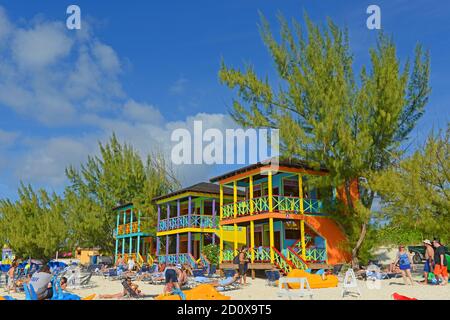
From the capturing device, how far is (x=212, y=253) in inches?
950

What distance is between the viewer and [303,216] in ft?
66.4

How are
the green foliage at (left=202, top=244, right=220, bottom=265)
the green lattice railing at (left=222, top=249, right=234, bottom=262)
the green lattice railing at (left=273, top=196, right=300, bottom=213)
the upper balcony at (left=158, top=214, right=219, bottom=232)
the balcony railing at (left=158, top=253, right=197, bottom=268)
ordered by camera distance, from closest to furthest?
the green lattice railing at (left=273, top=196, right=300, bottom=213) < the green lattice railing at (left=222, top=249, right=234, bottom=262) < the green foliage at (left=202, top=244, right=220, bottom=265) < the balcony railing at (left=158, top=253, right=197, bottom=268) < the upper balcony at (left=158, top=214, right=219, bottom=232)

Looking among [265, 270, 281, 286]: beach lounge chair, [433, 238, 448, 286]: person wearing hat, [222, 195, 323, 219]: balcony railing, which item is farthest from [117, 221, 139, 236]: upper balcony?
[433, 238, 448, 286]: person wearing hat

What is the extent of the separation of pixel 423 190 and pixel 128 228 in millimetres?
23910

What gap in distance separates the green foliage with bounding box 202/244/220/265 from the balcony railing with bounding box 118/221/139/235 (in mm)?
9704

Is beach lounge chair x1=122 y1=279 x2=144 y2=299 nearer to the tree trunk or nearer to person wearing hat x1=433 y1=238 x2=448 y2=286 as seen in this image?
person wearing hat x1=433 y1=238 x2=448 y2=286

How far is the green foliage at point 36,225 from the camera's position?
102 ft

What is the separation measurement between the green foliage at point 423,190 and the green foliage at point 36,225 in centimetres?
2371

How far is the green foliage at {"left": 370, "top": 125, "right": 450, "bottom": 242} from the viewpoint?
1609cm

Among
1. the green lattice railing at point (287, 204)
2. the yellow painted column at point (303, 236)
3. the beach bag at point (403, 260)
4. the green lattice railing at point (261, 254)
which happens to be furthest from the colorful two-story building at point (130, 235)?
the beach bag at point (403, 260)

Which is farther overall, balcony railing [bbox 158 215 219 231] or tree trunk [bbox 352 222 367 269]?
balcony railing [bbox 158 215 219 231]

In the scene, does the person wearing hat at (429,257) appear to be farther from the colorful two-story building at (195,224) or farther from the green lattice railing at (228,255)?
the colorful two-story building at (195,224)
